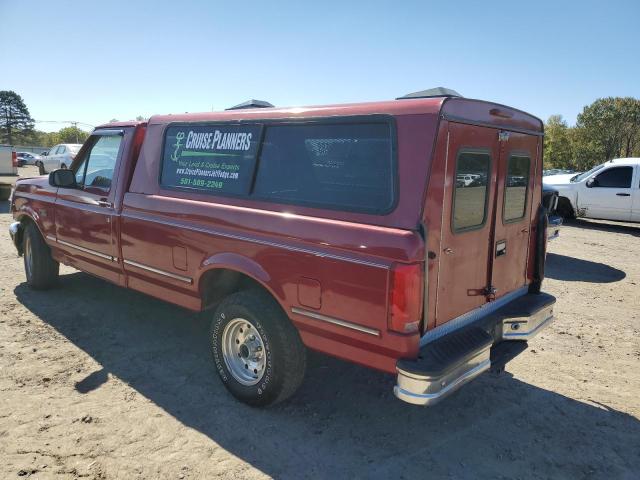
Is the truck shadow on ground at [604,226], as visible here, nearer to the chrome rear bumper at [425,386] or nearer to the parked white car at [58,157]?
the chrome rear bumper at [425,386]

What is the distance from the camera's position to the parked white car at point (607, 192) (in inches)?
479

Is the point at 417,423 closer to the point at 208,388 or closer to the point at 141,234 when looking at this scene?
the point at 208,388

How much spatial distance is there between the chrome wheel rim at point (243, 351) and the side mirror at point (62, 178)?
8.53 ft

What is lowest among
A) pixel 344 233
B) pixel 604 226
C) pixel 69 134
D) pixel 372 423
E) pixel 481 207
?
pixel 372 423

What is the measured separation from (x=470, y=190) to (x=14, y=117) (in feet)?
362

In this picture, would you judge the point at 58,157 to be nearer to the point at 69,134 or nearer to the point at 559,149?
the point at 559,149

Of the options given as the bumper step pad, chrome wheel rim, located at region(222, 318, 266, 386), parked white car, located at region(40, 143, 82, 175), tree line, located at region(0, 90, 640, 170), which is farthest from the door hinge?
tree line, located at region(0, 90, 640, 170)

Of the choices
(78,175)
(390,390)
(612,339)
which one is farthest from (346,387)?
(78,175)

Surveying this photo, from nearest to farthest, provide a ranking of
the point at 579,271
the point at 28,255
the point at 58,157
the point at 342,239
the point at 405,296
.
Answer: the point at 405,296 → the point at 342,239 → the point at 28,255 → the point at 579,271 → the point at 58,157

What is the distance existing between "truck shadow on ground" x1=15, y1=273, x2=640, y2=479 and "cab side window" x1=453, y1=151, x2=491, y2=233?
139 cm

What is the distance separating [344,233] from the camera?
2.85 meters

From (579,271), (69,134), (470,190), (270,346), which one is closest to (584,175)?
(579,271)

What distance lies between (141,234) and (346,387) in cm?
214

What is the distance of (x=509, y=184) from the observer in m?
3.62
